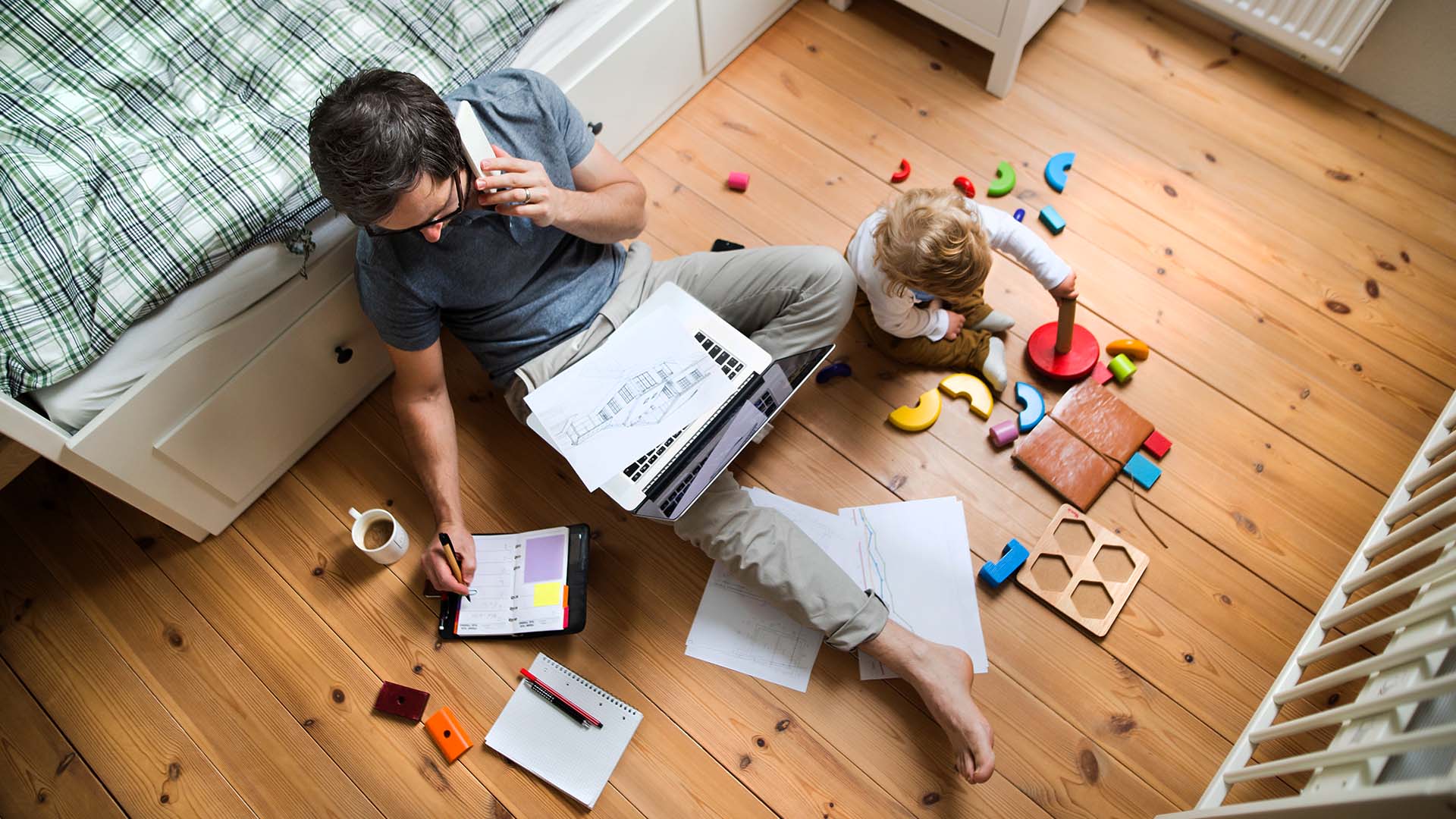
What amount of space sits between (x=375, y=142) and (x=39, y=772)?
129 cm

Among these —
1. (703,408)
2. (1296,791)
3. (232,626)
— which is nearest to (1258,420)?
(1296,791)

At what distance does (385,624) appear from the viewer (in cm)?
158

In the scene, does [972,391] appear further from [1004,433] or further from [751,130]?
[751,130]

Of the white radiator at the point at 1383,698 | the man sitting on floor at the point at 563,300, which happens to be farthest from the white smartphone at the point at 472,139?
the white radiator at the point at 1383,698

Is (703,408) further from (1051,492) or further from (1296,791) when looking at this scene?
(1296,791)

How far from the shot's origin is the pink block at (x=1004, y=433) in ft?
5.33

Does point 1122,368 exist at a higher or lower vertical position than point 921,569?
higher

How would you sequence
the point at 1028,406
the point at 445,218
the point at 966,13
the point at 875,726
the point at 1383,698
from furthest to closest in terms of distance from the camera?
the point at 966,13
the point at 1028,406
the point at 875,726
the point at 445,218
the point at 1383,698

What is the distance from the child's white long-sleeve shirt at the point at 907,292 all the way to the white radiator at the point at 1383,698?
0.63m

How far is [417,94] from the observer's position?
3.71ft

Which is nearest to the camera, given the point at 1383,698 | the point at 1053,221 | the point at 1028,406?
the point at 1383,698

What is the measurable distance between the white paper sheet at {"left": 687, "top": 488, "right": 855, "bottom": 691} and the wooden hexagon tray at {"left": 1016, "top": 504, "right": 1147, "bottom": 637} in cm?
34

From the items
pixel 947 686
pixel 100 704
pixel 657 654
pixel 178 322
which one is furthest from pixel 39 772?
pixel 947 686

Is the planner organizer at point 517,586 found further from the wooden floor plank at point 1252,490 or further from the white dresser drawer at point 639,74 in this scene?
the white dresser drawer at point 639,74
